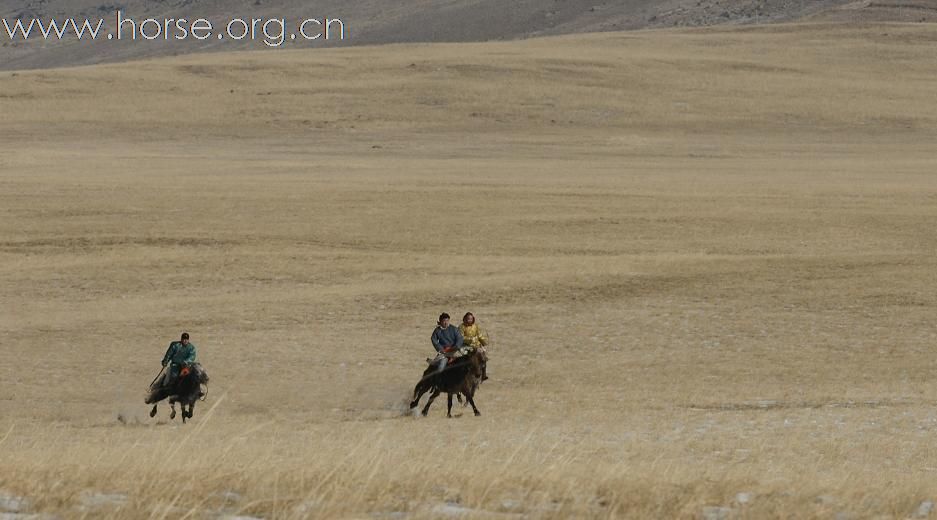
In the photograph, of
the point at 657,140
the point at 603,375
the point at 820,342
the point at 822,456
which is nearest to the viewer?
the point at 822,456

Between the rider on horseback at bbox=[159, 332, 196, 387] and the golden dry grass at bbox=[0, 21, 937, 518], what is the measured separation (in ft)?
2.09

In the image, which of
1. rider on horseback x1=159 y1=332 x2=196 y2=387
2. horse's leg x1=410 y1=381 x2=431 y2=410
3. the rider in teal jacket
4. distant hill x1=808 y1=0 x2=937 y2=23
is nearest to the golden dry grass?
horse's leg x1=410 y1=381 x2=431 y2=410

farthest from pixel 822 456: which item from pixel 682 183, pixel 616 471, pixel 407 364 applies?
pixel 682 183

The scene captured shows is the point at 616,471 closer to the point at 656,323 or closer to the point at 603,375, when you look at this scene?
the point at 603,375

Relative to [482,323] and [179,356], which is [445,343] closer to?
[179,356]

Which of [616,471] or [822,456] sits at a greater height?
[616,471]

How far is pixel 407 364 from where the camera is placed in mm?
23812

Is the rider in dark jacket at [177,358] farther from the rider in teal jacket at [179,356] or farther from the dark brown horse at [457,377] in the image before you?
the dark brown horse at [457,377]

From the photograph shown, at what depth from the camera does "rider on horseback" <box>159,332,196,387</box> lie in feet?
61.1

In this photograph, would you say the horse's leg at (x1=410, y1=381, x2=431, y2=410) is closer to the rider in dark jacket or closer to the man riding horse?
the man riding horse

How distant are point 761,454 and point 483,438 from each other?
3.02m

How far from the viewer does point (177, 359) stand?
18672 mm

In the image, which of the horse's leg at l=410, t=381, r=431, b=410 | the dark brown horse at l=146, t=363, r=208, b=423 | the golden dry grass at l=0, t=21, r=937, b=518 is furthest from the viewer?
A: the horse's leg at l=410, t=381, r=431, b=410

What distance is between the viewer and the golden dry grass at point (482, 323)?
8.27m
